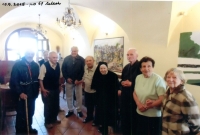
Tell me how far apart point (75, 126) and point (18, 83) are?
1.28m

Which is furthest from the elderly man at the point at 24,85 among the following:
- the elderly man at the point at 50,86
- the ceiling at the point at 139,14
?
the ceiling at the point at 139,14

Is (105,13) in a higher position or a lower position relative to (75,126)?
higher

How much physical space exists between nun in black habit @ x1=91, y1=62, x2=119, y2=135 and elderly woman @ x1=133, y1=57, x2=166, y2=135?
70 centimetres

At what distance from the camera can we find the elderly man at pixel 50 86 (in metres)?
2.73

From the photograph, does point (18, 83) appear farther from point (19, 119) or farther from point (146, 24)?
point (146, 24)

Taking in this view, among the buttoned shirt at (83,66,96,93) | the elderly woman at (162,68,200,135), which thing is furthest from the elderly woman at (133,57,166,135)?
the buttoned shirt at (83,66,96,93)

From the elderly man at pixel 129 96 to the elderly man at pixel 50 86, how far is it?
4.13 ft

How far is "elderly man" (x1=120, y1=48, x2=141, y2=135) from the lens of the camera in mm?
2252

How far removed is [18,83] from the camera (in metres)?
2.45

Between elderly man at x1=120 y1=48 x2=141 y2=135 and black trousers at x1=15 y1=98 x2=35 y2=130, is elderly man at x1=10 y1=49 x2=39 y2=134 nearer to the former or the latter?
black trousers at x1=15 y1=98 x2=35 y2=130

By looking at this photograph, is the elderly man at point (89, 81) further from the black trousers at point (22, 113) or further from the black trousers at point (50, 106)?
the black trousers at point (22, 113)

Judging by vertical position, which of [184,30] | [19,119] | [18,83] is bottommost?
[19,119]

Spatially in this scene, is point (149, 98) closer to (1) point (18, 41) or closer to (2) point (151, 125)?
(2) point (151, 125)

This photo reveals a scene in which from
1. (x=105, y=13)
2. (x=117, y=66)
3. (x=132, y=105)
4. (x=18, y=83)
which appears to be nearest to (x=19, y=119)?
(x=18, y=83)
